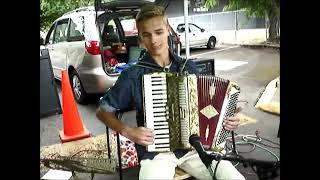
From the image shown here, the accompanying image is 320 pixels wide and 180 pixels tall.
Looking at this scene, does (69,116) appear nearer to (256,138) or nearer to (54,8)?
(54,8)

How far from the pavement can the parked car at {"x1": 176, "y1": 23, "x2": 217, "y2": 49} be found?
0.23 m

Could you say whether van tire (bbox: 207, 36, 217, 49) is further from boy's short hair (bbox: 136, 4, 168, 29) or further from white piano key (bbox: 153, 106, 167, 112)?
white piano key (bbox: 153, 106, 167, 112)

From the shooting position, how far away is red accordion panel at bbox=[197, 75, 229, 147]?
5.94ft

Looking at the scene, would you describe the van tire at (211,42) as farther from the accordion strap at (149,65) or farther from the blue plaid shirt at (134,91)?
the accordion strap at (149,65)

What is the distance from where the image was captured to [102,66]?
197 centimetres

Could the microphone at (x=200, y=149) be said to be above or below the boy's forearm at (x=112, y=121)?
below

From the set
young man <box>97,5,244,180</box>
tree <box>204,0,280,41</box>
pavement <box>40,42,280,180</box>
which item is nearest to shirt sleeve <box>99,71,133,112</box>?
young man <box>97,5,244,180</box>

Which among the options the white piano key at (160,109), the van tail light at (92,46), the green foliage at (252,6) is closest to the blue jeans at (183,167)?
the white piano key at (160,109)

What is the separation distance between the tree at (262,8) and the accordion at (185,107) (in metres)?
0.33

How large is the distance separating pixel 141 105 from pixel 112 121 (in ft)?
0.58

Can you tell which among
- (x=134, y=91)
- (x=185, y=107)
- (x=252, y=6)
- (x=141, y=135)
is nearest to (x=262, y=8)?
(x=252, y=6)

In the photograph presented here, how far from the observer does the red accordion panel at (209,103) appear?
181cm
